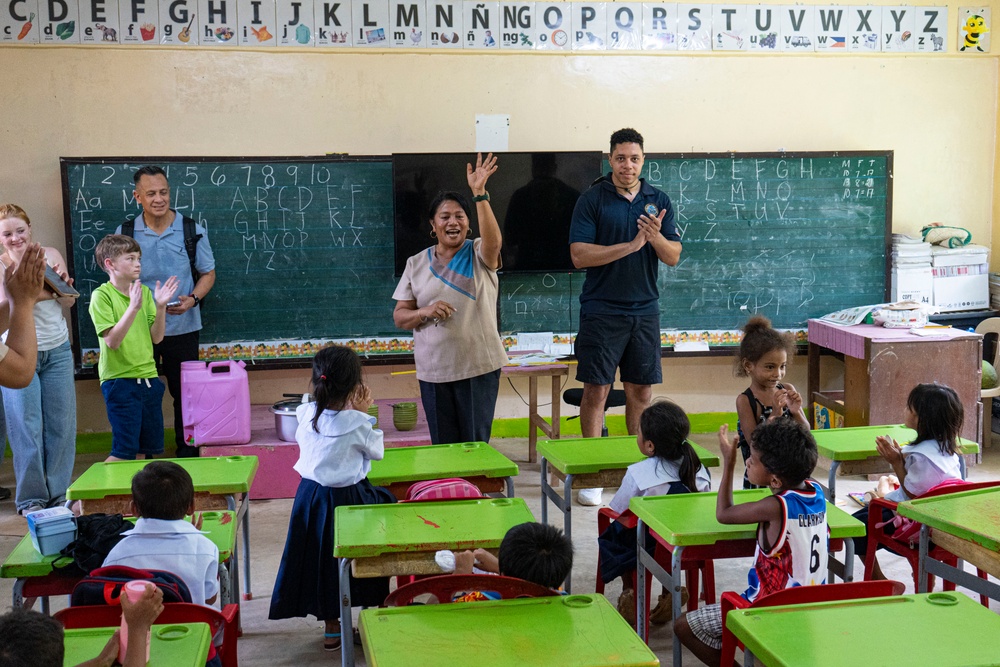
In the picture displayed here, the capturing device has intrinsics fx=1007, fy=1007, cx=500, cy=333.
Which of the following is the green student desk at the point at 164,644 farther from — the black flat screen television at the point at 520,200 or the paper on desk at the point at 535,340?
the paper on desk at the point at 535,340

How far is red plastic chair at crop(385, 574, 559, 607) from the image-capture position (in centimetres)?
207

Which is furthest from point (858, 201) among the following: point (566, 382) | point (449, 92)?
point (449, 92)

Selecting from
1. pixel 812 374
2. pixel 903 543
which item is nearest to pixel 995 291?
pixel 812 374

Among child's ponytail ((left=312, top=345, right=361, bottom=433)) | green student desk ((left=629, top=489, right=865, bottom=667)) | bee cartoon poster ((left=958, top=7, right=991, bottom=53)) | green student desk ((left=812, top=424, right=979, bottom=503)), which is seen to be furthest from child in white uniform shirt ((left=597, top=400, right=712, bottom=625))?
bee cartoon poster ((left=958, top=7, right=991, bottom=53))

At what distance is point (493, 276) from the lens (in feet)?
12.9

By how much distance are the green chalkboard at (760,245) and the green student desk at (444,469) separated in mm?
2638

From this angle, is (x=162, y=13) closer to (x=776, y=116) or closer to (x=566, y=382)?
(x=566, y=382)

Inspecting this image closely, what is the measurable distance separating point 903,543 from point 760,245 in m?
3.16

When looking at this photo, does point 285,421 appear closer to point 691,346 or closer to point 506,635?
point 691,346

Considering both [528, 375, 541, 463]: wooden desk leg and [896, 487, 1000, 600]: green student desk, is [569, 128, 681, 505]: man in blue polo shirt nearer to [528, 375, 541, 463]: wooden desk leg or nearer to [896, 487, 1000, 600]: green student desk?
[528, 375, 541, 463]: wooden desk leg

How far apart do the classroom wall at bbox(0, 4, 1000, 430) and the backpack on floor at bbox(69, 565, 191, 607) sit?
3.64m

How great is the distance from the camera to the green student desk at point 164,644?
1.71m

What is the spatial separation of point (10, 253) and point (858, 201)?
179 inches

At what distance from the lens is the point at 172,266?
207 inches
